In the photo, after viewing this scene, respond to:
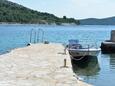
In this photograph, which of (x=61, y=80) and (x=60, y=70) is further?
(x=60, y=70)

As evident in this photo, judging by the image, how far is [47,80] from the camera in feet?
50.8

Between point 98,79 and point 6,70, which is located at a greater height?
point 6,70

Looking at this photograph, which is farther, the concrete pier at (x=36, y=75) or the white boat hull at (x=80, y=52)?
the white boat hull at (x=80, y=52)

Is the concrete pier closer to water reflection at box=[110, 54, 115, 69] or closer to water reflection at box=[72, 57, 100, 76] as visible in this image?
water reflection at box=[72, 57, 100, 76]

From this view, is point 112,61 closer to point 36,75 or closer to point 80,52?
point 80,52

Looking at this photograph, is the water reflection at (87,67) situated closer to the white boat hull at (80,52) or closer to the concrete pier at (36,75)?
the white boat hull at (80,52)

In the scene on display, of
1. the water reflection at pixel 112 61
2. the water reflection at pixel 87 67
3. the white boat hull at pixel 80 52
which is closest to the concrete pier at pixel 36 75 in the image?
the water reflection at pixel 87 67

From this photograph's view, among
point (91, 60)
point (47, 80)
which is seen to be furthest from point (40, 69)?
point (91, 60)

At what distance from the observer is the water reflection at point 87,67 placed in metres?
28.3

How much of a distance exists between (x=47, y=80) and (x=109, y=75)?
1142 centimetres

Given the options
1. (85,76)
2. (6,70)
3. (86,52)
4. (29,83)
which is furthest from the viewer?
(86,52)

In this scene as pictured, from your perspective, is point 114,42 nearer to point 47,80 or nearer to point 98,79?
point 98,79

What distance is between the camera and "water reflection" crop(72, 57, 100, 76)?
2827cm

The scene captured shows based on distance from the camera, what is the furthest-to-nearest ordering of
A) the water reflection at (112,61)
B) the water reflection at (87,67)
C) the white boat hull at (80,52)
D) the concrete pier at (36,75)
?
the water reflection at (112,61)
the white boat hull at (80,52)
the water reflection at (87,67)
the concrete pier at (36,75)
